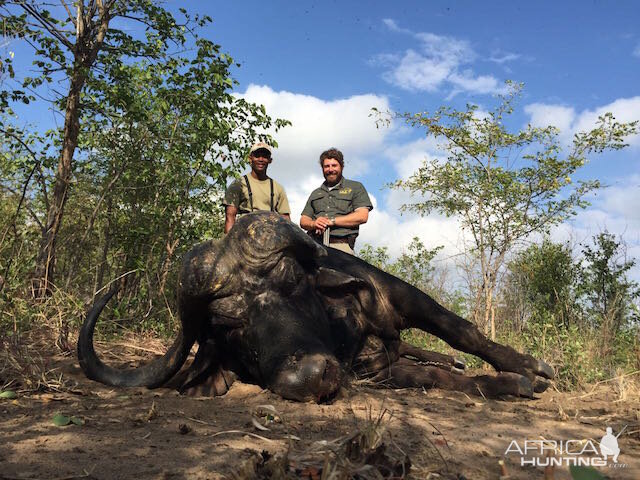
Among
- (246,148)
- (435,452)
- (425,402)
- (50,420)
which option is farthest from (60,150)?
(435,452)

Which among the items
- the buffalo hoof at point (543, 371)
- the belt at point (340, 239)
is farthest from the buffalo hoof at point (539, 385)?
the belt at point (340, 239)

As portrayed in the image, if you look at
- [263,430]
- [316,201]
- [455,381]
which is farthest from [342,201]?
[263,430]

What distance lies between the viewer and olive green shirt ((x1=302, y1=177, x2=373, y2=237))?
5.98 m

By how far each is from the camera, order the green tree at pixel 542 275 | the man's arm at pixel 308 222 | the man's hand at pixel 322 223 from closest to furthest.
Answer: the man's hand at pixel 322 223 → the man's arm at pixel 308 222 → the green tree at pixel 542 275

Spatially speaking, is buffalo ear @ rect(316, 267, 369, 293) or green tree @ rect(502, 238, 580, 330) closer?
buffalo ear @ rect(316, 267, 369, 293)

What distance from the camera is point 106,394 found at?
11.5 ft

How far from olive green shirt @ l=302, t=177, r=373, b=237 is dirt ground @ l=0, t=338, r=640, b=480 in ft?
8.03

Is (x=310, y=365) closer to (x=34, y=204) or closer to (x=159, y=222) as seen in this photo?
(x=159, y=222)

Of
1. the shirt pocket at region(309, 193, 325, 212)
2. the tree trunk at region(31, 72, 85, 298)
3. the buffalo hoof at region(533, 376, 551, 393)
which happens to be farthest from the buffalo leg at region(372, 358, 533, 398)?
the tree trunk at region(31, 72, 85, 298)

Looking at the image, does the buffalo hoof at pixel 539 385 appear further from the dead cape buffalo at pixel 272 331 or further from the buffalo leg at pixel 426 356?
the buffalo leg at pixel 426 356

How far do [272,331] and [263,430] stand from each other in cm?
98

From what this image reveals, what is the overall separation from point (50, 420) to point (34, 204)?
246 inches

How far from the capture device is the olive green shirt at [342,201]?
235 inches

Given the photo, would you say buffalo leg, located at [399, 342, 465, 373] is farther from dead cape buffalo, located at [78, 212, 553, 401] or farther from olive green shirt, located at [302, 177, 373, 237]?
olive green shirt, located at [302, 177, 373, 237]
